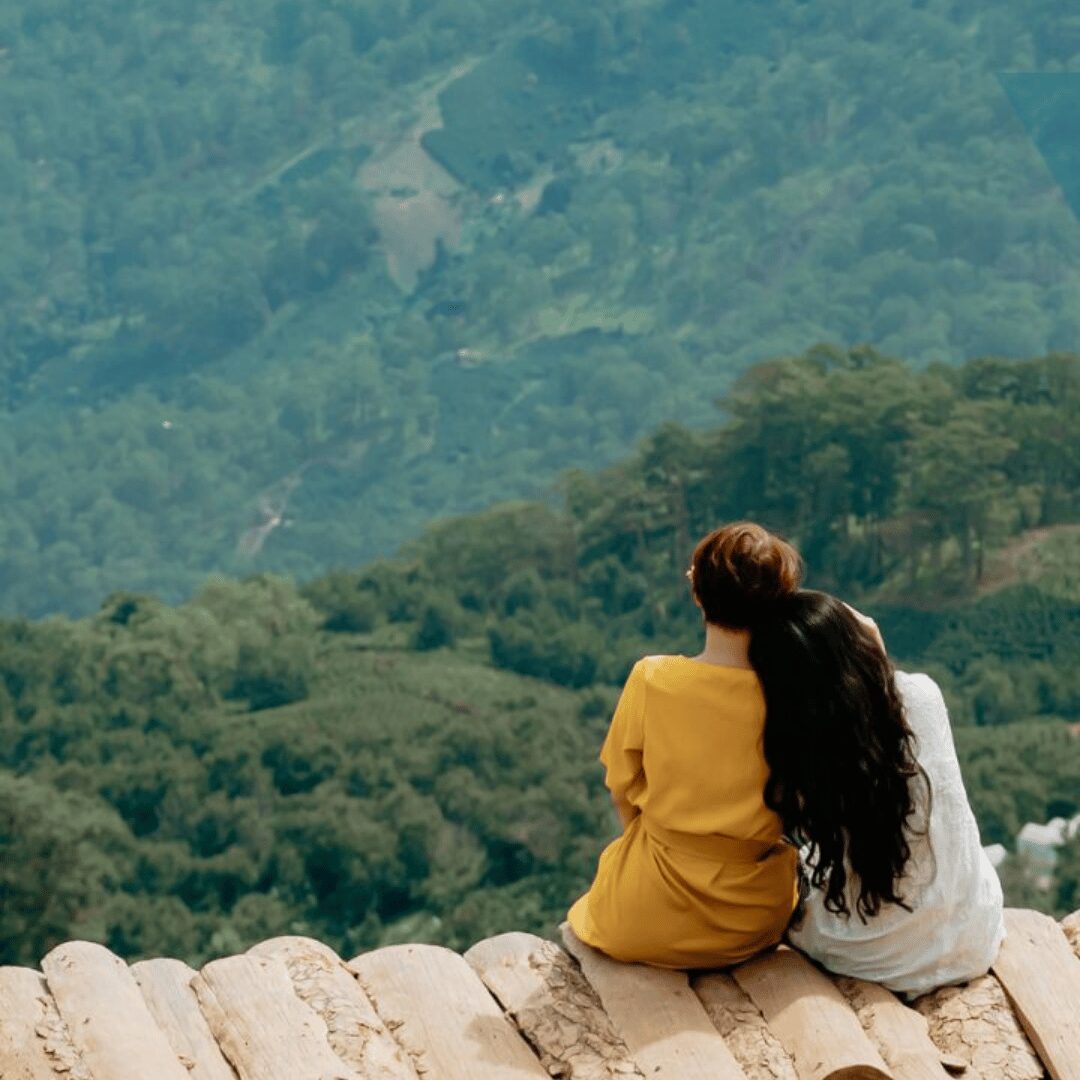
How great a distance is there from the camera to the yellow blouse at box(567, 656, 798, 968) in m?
4.13

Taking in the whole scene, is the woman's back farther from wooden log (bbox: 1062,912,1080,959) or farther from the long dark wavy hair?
wooden log (bbox: 1062,912,1080,959)

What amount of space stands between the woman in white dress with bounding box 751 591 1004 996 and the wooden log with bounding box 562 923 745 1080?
0.29 meters

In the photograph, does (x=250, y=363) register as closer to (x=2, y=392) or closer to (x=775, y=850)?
(x=2, y=392)

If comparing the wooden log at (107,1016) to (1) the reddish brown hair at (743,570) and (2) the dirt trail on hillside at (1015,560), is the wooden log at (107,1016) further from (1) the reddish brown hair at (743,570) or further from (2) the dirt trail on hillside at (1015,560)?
(2) the dirt trail on hillside at (1015,560)

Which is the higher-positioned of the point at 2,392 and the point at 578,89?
the point at 578,89

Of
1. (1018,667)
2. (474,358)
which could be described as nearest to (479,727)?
(1018,667)

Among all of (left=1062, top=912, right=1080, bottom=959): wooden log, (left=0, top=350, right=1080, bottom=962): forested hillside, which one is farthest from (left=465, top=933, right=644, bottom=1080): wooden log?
(left=0, top=350, right=1080, bottom=962): forested hillside

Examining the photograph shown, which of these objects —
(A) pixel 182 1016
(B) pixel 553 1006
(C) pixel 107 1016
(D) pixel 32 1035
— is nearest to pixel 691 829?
(B) pixel 553 1006

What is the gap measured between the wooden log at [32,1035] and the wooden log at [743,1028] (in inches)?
44.1

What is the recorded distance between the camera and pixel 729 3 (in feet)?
288

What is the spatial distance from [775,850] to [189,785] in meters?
28.7

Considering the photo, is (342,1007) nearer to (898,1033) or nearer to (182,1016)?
(182,1016)

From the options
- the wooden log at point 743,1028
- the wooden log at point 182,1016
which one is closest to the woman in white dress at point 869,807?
the wooden log at point 743,1028

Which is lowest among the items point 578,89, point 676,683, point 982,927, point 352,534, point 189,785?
point 352,534
